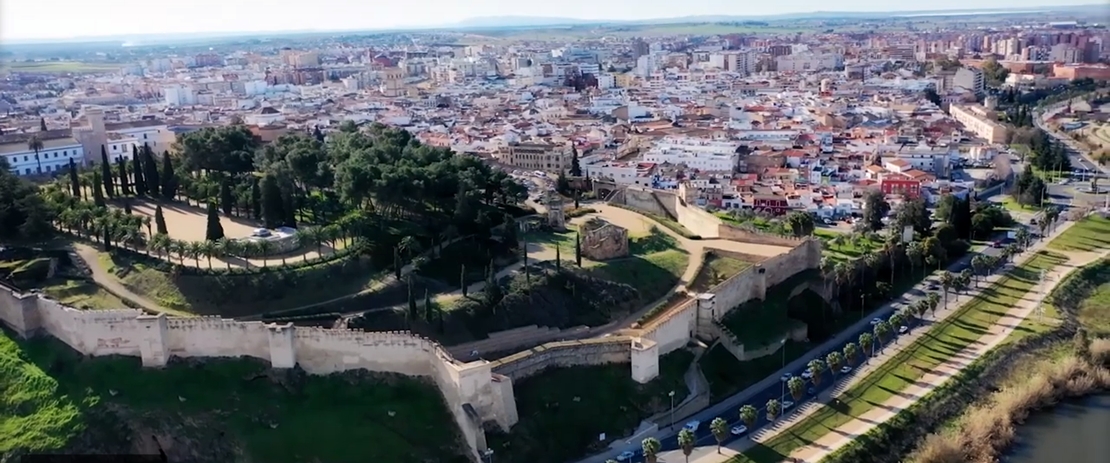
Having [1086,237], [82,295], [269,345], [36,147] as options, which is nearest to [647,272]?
[269,345]

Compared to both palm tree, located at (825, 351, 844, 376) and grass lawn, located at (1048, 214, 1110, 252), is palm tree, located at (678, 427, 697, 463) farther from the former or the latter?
grass lawn, located at (1048, 214, 1110, 252)

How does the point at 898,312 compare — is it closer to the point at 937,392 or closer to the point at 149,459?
the point at 937,392

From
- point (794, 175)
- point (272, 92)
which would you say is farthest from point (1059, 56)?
point (272, 92)

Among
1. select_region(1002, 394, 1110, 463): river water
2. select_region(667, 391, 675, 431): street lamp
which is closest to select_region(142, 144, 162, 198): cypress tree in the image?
select_region(667, 391, 675, 431): street lamp

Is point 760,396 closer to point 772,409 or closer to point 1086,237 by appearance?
point 772,409

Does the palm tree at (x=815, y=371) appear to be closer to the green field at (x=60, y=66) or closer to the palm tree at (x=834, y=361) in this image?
the palm tree at (x=834, y=361)

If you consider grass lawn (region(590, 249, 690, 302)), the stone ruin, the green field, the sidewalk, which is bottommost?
the sidewalk
